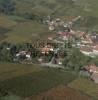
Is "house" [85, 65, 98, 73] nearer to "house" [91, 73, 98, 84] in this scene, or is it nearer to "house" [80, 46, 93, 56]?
"house" [91, 73, 98, 84]

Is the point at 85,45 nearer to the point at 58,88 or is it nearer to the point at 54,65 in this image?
the point at 54,65

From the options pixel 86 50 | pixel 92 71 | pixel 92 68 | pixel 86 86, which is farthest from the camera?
pixel 86 50

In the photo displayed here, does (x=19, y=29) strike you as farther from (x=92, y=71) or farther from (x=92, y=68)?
(x=92, y=71)

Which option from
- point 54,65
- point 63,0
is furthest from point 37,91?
point 63,0

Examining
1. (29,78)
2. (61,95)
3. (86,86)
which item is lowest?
(61,95)

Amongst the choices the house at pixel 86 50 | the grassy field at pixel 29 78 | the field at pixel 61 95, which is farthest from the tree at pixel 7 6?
the field at pixel 61 95

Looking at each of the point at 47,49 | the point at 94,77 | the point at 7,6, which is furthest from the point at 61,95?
the point at 7,6

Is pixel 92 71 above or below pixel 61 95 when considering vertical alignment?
above
